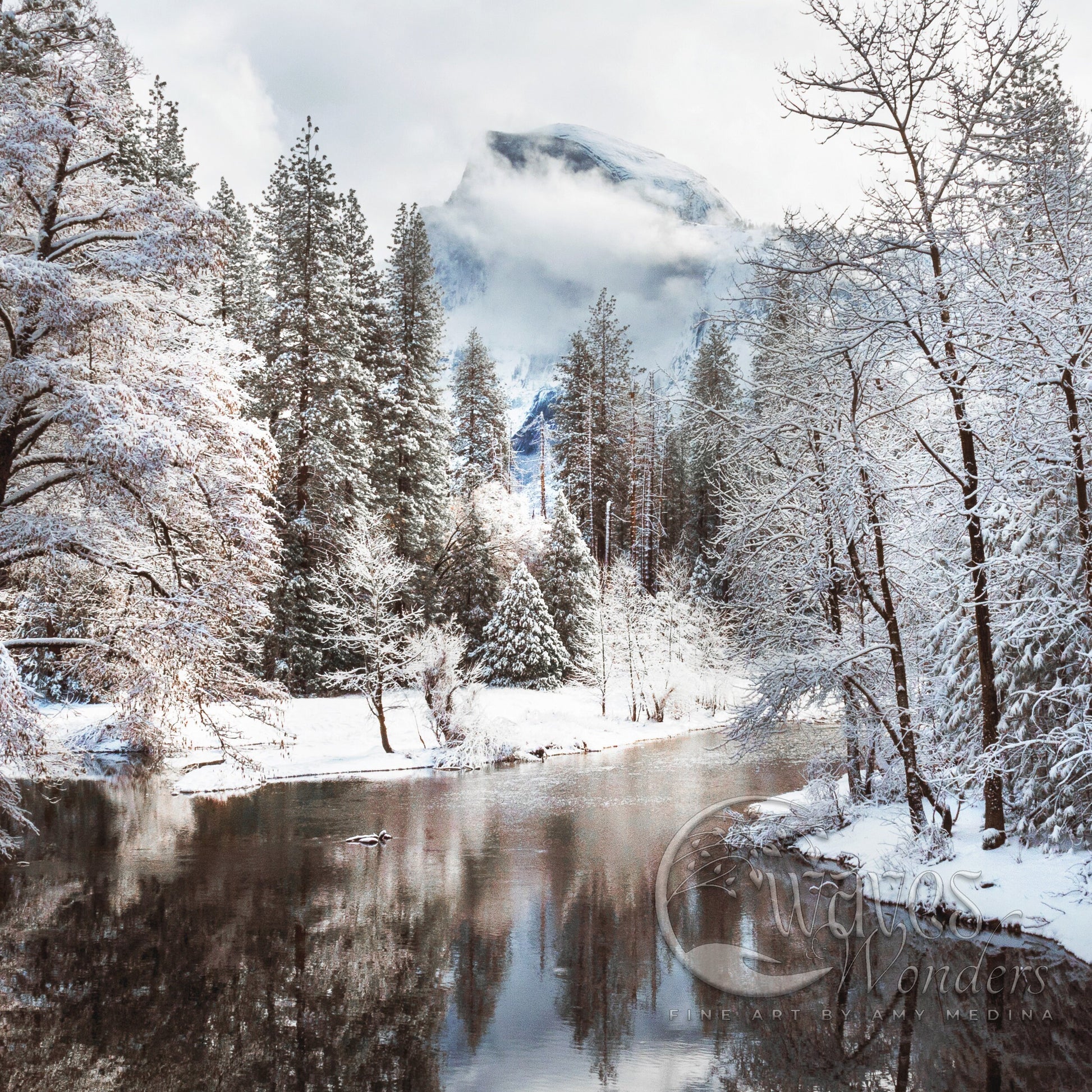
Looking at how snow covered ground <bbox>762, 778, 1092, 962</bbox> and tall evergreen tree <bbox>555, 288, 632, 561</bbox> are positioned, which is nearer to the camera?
snow covered ground <bbox>762, 778, 1092, 962</bbox>

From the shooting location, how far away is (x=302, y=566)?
2773 centimetres

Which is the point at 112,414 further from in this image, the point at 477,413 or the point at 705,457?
the point at 705,457

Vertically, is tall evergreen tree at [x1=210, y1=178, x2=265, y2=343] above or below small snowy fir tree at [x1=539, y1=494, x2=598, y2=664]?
above

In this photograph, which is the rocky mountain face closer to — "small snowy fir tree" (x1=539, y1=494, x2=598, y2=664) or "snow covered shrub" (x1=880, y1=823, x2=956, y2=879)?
"small snowy fir tree" (x1=539, y1=494, x2=598, y2=664)

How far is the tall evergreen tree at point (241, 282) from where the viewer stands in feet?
99.5

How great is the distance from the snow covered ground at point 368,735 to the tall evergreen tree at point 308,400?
242 centimetres

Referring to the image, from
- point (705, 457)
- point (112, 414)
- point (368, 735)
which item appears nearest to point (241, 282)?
point (368, 735)

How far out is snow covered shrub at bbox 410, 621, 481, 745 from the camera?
2345 centimetres

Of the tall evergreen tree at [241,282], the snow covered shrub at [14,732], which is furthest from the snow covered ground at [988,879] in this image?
the tall evergreen tree at [241,282]

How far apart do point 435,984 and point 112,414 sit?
633 cm

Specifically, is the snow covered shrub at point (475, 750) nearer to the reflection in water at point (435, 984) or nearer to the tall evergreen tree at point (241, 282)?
the reflection in water at point (435, 984)

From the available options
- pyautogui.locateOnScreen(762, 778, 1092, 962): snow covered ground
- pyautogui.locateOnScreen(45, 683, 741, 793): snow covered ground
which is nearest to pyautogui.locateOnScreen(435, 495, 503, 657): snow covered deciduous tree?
pyautogui.locateOnScreen(45, 683, 741, 793): snow covered ground

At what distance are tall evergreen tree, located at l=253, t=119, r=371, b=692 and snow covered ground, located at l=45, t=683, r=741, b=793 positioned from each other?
7.95 feet

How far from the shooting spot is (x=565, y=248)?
94.7m
